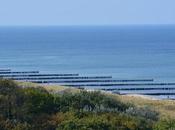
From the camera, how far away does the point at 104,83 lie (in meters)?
85.4

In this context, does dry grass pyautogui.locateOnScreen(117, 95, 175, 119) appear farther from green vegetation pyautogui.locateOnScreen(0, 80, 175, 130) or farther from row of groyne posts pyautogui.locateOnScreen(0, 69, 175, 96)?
row of groyne posts pyautogui.locateOnScreen(0, 69, 175, 96)

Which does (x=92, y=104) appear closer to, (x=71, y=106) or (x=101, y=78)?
(x=71, y=106)

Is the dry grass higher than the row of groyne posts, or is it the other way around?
the row of groyne posts

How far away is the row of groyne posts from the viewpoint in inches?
3071

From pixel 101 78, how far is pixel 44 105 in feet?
240

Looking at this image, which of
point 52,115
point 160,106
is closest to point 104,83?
point 160,106

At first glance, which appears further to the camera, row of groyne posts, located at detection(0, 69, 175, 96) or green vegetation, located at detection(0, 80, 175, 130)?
row of groyne posts, located at detection(0, 69, 175, 96)

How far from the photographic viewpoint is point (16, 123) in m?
17.4

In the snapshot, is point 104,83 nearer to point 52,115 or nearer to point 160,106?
point 160,106

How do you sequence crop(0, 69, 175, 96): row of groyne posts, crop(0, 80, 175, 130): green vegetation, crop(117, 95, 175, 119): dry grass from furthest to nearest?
crop(0, 69, 175, 96): row of groyne posts
crop(117, 95, 175, 119): dry grass
crop(0, 80, 175, 130): green vegetation

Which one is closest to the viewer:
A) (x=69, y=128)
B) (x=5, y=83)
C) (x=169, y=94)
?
(x=69, y=128)

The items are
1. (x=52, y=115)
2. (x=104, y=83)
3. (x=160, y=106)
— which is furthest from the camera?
(x=104, y=83)

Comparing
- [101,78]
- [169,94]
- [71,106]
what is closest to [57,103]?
[71,106]

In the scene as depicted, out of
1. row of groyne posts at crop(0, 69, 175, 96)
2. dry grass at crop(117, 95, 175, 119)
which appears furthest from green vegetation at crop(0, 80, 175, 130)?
row of groyne posts at crop(0, 69, 175, 96)
